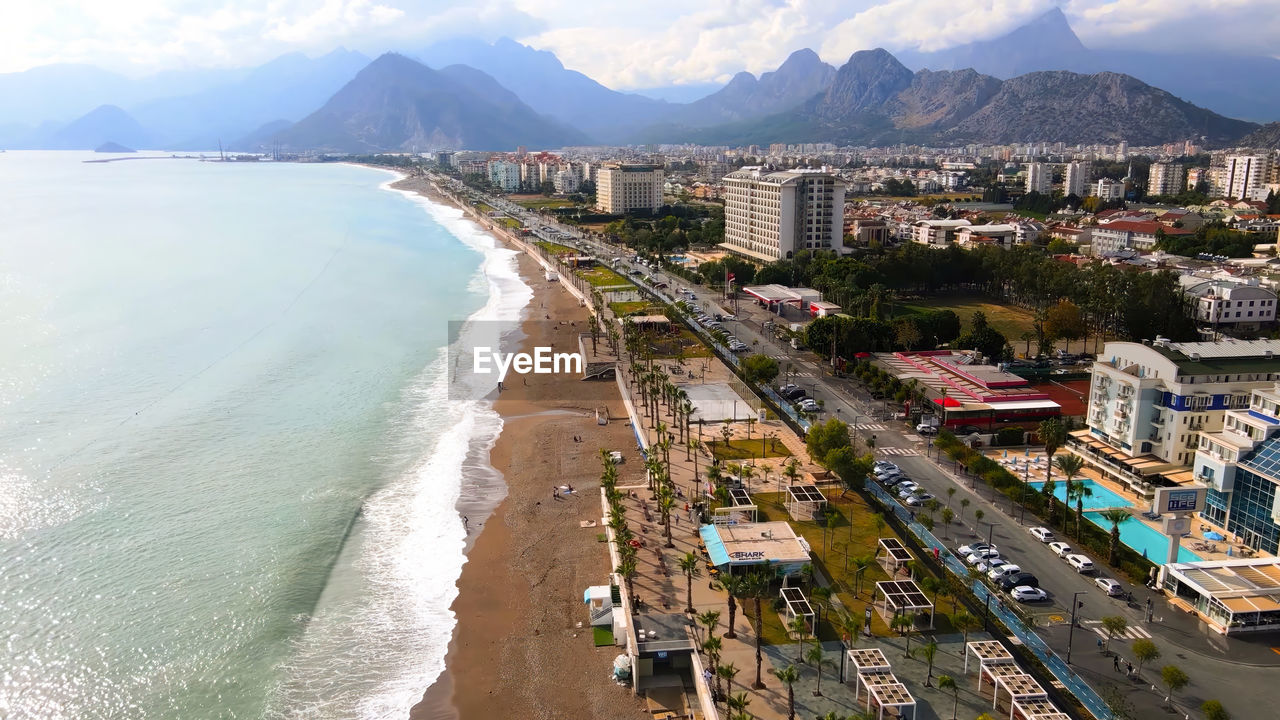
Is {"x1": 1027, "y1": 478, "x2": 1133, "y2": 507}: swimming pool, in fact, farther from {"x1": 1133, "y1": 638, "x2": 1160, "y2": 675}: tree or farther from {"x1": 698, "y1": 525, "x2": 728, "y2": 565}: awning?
{"x1": 698, "y1": 525, "x2": 728, "y2": 565}: awning

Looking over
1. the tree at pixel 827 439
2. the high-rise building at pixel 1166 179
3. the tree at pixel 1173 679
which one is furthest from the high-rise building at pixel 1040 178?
the tree at pixel 1173 679

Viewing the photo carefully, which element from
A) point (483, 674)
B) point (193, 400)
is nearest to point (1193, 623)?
point (483, 674)

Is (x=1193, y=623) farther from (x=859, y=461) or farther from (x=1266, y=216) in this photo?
(x=1266, y=216)

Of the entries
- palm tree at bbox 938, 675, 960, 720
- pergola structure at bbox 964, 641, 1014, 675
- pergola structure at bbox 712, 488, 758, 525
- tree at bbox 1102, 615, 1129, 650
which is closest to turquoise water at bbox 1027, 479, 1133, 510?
tree at bbox 1102, 615, 1129, 650

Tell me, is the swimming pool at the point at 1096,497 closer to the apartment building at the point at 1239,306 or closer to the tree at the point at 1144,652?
the tree at the point at 1144,652

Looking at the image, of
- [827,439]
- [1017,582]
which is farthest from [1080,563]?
[827,439]

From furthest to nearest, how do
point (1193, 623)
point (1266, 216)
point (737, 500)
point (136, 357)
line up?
1. point (1266, 216)
2. point (136, 357)
3. point (737, 500)
4. point (1193, 623)

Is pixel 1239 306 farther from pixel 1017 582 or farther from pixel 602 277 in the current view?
pixel 602 277
